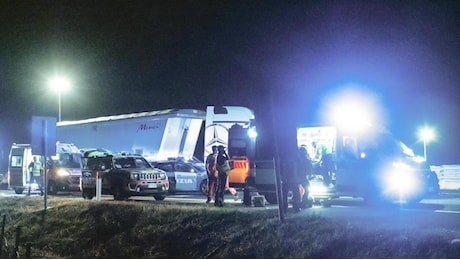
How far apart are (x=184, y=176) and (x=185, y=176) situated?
4 centimetres

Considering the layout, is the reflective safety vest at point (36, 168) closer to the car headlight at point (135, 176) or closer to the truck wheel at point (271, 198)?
the car headlight at point (135, 176)

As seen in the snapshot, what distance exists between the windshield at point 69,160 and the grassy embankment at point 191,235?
663 centimetres

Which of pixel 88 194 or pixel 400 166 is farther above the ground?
pixel 400 166

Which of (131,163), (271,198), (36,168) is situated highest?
(36,168)

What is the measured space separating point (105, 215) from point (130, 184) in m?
3.94

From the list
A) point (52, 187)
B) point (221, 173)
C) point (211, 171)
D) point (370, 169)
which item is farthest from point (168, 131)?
point (370, 169)

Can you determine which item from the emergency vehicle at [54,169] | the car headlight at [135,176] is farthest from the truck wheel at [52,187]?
the car headlight at [135,176]

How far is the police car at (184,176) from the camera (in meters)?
24.6

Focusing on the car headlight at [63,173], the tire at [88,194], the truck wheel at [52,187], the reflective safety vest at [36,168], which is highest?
the reflective safety vest at [36,168]

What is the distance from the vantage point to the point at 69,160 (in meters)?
27.0

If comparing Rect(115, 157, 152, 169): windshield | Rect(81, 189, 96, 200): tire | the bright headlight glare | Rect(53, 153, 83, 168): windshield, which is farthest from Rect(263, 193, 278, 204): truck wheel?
Rect(53, 153, 83, 168): windshield

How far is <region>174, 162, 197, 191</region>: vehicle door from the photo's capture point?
80.9 feet

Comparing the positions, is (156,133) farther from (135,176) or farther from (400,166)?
(400,166)

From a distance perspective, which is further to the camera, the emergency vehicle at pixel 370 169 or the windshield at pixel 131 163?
the windshield at pixel 131 163
